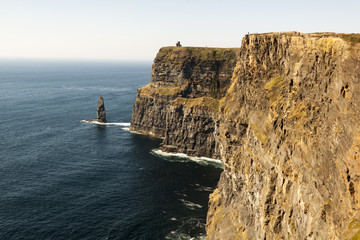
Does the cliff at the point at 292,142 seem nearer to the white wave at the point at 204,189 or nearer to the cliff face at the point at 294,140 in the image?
the cliff face at the point at 294,140

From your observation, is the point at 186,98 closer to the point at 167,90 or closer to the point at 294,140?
the point at 167,90

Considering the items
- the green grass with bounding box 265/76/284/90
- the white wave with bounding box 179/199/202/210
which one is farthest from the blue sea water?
the green grass with bounding box 265/76/284/90

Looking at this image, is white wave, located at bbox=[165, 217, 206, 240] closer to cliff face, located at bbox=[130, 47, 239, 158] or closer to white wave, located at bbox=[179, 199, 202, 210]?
white wave, located at bbox=[179, 199, 202, 210]

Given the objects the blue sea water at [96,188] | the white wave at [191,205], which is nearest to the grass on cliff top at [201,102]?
the blue sea water at [96,188]

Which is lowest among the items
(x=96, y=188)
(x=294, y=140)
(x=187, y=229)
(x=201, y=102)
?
(x=187, y=229)

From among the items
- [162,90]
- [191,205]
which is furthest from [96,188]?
[162,90]

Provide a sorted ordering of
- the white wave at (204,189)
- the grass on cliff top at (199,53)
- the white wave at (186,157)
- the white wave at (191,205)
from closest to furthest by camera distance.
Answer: the white wave at (191,205) < the white wave at (204,189) < the white wave at (186,157) < the grass on cliff top at (199,53)

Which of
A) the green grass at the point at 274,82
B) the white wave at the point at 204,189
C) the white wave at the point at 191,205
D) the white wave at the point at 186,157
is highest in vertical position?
the green grass at the point at 274,82
